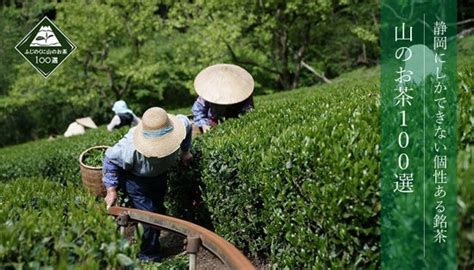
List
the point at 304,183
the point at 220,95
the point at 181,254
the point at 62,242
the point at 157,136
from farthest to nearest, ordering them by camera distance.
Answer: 1. the point at 220,95
2. the point at 181,254
3. the point at 157,136
4. the point at 304,183
5. the point at 62,242

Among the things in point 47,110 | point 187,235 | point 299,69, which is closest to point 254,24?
point 299,69

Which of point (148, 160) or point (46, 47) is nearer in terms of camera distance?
point (148, 160)

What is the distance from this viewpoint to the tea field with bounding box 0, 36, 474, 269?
2.45 m

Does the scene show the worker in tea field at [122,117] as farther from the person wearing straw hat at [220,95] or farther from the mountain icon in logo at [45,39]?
the person wearing straw hat at [220,95]

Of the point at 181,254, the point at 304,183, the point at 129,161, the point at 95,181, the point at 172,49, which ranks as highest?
the point at 172,49

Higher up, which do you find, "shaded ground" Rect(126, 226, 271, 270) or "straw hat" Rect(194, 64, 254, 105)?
"straw hat" Rect(194, 64, 254, 105)

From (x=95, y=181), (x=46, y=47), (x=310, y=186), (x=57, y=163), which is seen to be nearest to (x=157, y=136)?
(x=95, y=181)

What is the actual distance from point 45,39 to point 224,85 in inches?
95.1

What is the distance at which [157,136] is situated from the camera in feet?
14.7

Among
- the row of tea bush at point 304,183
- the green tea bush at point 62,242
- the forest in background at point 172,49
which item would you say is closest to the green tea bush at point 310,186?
the row of tea bush at point 304,183

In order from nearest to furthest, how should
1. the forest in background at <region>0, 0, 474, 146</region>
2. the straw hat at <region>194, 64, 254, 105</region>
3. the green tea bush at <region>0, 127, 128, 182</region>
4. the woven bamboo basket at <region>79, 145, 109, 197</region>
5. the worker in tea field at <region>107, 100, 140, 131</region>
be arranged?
1. the woven bamboo basket at <region>79, 145, 109, 197</region>
2. the straw hat at <region>194, 64, 254, 105</region>
3. the green tea bush at <region>0, 127, 128, 182</region>
4. the worker in tea field at <region>107, 100, 140, 131</region>
5. the forest in background at <region>0, 0, 474, 146</region>

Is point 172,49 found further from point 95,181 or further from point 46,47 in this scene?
point 95,181

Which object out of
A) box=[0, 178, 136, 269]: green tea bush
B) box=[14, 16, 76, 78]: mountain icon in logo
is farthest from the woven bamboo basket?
box=[0, 178, 136, 269]: green tea bush

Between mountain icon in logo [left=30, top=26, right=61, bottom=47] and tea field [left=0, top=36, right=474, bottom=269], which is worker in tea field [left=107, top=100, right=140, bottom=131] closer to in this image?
mountain icon in logo [left=30, top=26, right=61, bottom=47]
